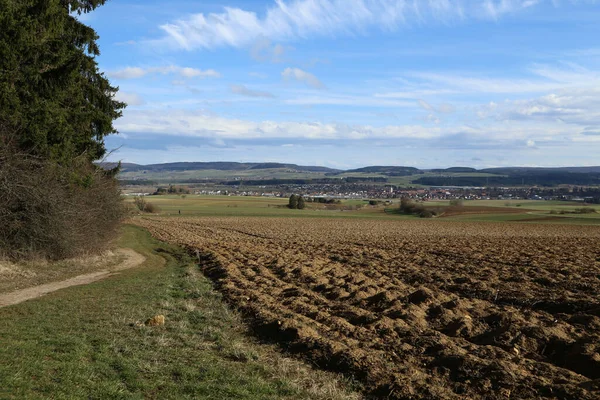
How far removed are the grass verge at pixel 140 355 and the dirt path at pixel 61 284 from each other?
81cm

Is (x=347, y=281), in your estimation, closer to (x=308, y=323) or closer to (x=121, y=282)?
(x=308, y=323)

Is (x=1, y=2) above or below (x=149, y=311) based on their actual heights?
above

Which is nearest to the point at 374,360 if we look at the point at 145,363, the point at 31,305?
the point at 145,363

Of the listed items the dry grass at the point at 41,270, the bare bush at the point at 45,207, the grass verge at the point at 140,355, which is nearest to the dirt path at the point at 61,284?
the dry grass at the point at 41,270

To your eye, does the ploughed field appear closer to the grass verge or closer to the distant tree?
the grass verge

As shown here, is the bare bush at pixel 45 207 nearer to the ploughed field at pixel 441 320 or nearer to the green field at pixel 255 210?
the ploughed field at pixel 441 320

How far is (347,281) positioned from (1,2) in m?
15.0

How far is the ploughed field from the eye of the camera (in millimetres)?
7547

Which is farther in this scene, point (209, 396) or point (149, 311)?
point (149, 311)

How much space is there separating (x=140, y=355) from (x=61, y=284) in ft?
36.2

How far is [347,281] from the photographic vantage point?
17.1 meters

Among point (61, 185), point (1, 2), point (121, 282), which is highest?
point (1, 2)

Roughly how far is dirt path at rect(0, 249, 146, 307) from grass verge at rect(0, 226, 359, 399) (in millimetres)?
808

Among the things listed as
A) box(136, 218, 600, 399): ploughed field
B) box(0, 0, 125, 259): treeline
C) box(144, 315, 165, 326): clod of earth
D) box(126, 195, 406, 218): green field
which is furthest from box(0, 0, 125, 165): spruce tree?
box(126, 195, 406, 218): green field
